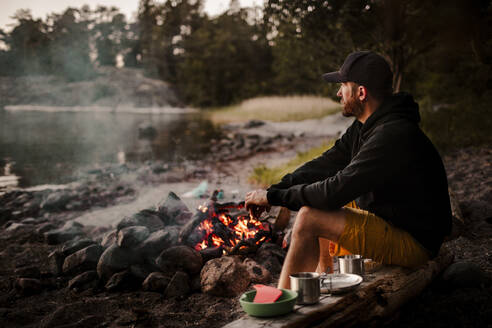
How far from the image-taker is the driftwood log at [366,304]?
2.54 metres

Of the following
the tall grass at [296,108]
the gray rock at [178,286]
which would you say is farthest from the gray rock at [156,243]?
the tall grass at [296,108]

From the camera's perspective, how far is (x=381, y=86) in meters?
3.30

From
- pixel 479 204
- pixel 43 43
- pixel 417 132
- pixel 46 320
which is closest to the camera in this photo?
pixel 417 132

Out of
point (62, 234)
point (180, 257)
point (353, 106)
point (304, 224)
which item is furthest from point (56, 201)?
point (353, 106)

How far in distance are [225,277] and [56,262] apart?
7.38 feet

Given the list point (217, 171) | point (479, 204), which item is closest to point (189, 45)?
point (217, 171)

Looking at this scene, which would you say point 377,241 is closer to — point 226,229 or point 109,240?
point 226,229

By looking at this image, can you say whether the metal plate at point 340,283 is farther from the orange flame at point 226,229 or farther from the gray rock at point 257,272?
the orange flame at point 226,229

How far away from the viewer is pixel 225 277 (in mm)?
4266

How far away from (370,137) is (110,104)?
198ft

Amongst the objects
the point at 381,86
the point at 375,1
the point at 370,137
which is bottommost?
the point at 370,137

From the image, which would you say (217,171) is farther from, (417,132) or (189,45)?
(189,45)

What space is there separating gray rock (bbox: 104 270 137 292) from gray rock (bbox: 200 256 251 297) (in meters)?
0.79

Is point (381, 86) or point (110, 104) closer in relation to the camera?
point (381, 86)
